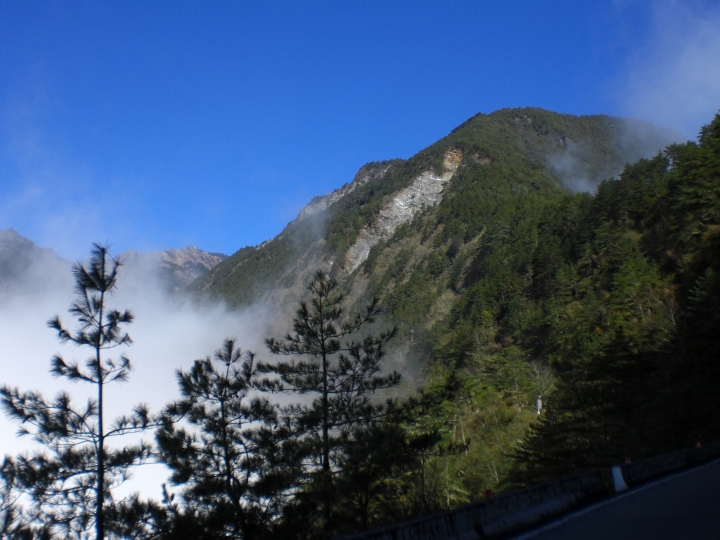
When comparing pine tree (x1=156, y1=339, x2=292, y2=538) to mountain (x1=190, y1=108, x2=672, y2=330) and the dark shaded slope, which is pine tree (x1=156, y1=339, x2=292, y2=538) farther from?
the dark shaded slope

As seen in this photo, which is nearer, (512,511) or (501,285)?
(512,511)

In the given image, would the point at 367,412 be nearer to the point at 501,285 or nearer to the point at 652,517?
the point at 652,517

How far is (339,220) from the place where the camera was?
17000 cm

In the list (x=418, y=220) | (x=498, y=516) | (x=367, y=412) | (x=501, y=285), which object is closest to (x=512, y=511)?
(x=498, y=516)

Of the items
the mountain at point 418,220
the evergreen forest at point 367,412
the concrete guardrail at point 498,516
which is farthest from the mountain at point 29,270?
the concrete guardrail at point 498,516

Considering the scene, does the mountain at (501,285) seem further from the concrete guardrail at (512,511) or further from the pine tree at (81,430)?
the pine tree at (81,430)

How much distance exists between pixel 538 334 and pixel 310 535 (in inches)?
2098

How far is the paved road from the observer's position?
20.0 feet

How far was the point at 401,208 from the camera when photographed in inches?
6373

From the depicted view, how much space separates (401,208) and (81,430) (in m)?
154

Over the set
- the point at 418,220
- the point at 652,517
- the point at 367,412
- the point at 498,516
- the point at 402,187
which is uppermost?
the point at 402,187

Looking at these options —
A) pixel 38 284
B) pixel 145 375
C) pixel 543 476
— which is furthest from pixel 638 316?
pixel 38 284

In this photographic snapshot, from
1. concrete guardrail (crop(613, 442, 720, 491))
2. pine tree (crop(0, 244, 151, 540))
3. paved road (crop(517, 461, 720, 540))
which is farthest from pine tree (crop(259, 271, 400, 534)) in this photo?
paved road (crop(517, 461, 720, 540))

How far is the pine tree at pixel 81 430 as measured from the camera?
962cm
